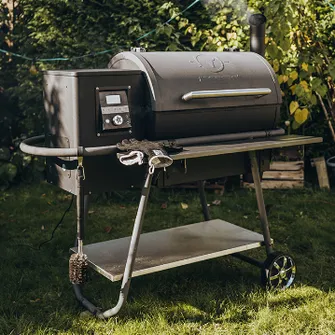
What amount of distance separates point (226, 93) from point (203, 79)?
147mm

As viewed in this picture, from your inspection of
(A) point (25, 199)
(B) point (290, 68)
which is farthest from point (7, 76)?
(B) point (290, 68)

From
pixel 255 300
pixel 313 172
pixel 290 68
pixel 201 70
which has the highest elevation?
pixel 201 70

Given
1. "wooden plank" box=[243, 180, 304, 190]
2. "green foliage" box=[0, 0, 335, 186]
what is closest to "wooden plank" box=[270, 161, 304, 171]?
"wooden plank" box=[243, 180, 304, 190]

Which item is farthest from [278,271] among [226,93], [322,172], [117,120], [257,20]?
[322,172]

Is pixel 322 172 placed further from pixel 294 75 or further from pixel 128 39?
pixel 128 39

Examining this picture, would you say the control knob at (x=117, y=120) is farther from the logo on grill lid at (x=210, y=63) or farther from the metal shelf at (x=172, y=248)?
the metal shelf at (x=172, y=248)

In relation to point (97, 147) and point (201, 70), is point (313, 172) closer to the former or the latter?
point (201, 70)

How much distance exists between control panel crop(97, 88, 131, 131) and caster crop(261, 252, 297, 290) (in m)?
1.25

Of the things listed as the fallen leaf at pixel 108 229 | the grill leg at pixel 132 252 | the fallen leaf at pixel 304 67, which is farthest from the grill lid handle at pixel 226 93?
the fallen leaf at pixel 304 67

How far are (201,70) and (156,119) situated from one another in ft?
1.37

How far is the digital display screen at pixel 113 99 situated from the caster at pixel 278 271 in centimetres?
136

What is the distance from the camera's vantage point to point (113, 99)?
8.87ft

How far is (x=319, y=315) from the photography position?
2953mm

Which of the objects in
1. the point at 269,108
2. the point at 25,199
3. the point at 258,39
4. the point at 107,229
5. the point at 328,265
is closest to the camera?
the point at 269,108
